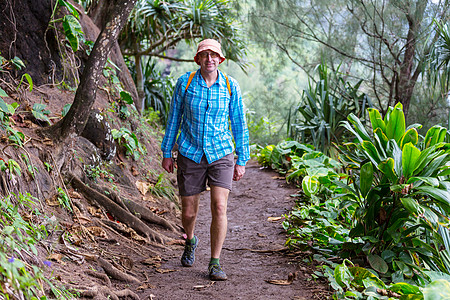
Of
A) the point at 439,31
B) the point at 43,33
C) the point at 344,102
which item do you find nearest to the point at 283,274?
the point at 43,33

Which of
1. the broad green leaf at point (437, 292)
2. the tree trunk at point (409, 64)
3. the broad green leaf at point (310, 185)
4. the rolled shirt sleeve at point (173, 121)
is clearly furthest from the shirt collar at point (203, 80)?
the tree trunk at point (409, 64)

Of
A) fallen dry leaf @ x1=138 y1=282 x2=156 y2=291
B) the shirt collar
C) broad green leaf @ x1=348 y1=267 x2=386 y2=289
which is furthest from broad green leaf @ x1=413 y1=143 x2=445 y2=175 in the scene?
fallen dry leaf @ x1=138 y1=282 x2=156 y2=291

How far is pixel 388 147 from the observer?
389cm

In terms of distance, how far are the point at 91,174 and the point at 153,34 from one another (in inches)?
252

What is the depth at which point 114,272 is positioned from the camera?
143 inches

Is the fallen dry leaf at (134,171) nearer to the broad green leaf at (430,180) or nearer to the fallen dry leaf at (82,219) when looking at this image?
the fallen dry leaf at (82,219)

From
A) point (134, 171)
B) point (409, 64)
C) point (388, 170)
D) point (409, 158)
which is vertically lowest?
point (134, 171)

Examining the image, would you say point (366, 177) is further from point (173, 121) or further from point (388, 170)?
point (173, 121)

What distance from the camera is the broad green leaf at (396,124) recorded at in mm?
4023

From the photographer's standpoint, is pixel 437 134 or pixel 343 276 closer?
pixel 343 276

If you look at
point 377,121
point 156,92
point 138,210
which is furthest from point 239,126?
point 156,92

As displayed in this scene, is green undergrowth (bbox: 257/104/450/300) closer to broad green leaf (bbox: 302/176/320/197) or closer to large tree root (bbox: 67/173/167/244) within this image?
broad green leaf (bbox: 302/176/320/197)

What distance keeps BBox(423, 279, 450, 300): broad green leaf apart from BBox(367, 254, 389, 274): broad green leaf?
0.76m

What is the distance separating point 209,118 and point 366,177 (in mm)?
1370
